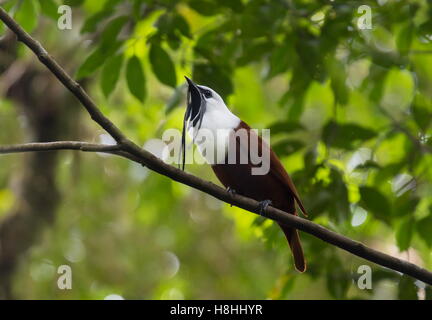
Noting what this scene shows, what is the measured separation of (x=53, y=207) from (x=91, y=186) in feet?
3.93

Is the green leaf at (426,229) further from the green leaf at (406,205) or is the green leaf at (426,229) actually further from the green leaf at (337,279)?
the green leaf at (337,279)

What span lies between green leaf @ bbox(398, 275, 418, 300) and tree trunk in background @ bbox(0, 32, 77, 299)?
11.4 feet

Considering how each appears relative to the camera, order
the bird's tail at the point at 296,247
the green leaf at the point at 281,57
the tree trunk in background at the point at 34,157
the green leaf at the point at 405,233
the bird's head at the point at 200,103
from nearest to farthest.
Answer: the bird's head at the point at 200,103 < the bird's tail at the point at 296,247 < the green leaf at the point at 405,233 < the green leaf at the point at 281,57 < the tree trunk in background at the point at 34,157

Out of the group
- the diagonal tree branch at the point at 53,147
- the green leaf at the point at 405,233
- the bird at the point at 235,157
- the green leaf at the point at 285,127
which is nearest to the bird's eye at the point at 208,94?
the bird at the point at 235,157

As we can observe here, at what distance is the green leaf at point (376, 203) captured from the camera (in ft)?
11.4

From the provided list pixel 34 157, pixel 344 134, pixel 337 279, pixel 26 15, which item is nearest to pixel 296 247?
pixel 337 279

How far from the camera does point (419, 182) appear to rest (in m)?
3.69

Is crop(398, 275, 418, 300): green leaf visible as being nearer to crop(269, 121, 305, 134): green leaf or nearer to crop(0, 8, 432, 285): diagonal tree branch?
crop(0, 8, 432, 285): diagonal tree branch

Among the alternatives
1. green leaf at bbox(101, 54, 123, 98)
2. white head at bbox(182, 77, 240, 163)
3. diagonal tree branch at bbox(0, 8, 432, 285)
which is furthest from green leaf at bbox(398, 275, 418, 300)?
green leaf at bbox(101, 54, 123, 98)

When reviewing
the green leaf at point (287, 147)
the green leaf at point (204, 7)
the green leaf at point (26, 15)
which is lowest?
the green leaf at point (287, 147)

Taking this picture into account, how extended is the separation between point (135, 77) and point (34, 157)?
269cm

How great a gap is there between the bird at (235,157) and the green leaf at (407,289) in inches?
20.6

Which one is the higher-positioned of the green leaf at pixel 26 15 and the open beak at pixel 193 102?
the green leaf at pixel 26 15
